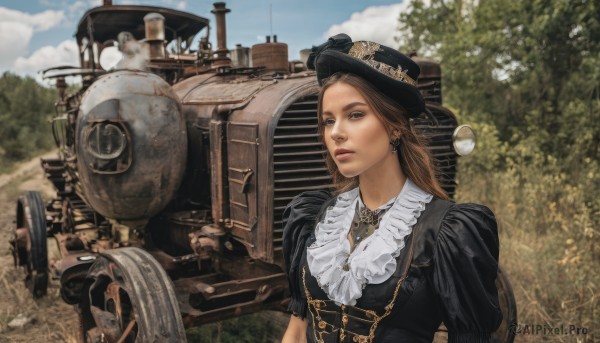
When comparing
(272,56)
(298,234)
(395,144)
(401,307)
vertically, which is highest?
(272,56)

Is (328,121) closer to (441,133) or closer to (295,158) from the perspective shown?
(295,158)

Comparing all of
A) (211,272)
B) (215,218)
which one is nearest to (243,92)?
(215,218)

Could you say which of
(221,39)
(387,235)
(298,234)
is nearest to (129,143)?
(221,39)

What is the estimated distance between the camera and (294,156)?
3.46 metres

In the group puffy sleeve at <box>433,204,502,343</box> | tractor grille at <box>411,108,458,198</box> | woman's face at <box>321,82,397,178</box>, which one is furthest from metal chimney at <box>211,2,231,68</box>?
puffy sleeve at <box>433,204,502,343</box>

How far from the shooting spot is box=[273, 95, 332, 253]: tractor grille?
3396mm

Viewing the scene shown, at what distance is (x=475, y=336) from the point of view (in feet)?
5.05

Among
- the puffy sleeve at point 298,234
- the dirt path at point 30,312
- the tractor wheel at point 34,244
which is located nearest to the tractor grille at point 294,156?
the puffy sleeve at point 298,234

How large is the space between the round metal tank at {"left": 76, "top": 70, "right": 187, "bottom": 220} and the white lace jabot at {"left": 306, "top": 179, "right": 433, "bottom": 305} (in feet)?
7.55

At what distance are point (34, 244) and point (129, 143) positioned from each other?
205 centimetres

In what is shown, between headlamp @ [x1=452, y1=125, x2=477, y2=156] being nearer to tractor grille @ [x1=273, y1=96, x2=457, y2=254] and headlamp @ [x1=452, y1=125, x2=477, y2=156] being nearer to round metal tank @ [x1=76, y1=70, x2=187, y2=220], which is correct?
tractor grille @ [x1=273, y1=96, x2=457, y2=254]

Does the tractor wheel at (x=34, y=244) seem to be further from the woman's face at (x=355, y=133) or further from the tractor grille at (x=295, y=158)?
the woman's face at (x=355, y=133)

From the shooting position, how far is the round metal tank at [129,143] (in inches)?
147

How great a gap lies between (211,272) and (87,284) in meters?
0.93
